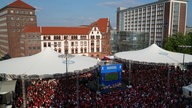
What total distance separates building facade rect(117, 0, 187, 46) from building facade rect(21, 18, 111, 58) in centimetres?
3069

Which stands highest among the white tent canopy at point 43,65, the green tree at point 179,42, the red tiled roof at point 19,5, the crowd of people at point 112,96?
the red tiled roof at point 19,5

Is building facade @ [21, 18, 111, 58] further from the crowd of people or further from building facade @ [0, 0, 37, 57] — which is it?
the crowd of people

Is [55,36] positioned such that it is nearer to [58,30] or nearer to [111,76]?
[58,30]

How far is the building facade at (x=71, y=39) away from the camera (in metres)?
58.3

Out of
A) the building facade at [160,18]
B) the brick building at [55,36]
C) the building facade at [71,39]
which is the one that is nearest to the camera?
the building facade at [71,39]

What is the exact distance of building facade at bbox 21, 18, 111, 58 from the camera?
58312mm

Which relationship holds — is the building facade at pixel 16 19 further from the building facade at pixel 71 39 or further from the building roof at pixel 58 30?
the building roof at pixel 58 30

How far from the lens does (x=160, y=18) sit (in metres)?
83.7

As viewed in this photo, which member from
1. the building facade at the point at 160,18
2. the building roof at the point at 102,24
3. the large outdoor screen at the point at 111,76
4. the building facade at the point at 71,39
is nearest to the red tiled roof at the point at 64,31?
the building facade at the point at 71,39

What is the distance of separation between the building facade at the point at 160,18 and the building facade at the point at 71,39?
101 feet

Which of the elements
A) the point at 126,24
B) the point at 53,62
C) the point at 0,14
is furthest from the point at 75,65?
the point at 126,24

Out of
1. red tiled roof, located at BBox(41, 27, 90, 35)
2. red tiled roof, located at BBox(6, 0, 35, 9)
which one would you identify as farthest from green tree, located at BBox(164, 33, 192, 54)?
red tiled roof, located at BBox(6, 0, 35, 9)

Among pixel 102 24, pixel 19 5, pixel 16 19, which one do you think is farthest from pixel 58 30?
pixel 19 5

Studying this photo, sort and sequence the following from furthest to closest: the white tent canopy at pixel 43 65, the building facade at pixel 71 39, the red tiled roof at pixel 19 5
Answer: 1. the red tiled roof at pixel 19 5
2. the building facade at pixel 71 39
3. the white tent canopy at pixel 43 65
